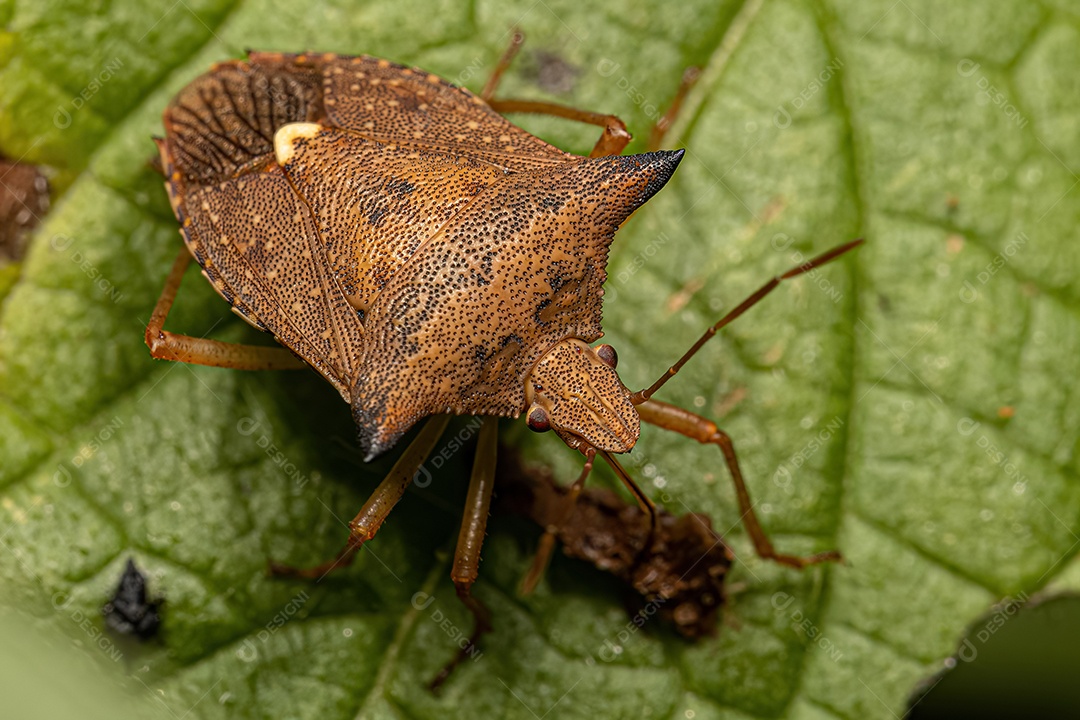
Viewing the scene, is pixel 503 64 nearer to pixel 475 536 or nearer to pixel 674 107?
pixel 674 107

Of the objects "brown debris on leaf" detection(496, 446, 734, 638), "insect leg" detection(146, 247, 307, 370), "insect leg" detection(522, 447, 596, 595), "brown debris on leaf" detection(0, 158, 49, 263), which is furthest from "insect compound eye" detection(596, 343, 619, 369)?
"brown debris on leaf" detection(0, 158, 49, 263)

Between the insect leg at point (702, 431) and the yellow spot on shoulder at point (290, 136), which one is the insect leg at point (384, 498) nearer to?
the insect leg at point (702, 431)

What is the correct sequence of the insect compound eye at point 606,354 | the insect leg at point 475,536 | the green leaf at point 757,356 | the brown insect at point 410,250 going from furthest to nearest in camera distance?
1. the green leaf at point 757,356
2. the insect leg at point 475,536
3. the insect compound eye at point 606,354
4. the brown insect at point 410,250

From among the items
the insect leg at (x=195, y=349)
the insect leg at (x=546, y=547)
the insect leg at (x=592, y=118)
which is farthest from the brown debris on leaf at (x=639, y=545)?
the insect leg at (x=592, y=118)

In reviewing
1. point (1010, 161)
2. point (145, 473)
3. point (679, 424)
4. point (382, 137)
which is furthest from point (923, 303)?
point (145, 473)

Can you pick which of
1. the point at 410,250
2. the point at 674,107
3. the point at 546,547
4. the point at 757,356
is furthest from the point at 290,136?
the point at 757,356

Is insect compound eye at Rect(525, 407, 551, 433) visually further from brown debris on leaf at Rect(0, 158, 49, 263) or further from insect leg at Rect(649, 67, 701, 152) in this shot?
brown debris on leaf at Rect(0, 158, 49, 263)

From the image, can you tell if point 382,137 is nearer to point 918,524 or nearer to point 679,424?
point 679,424
